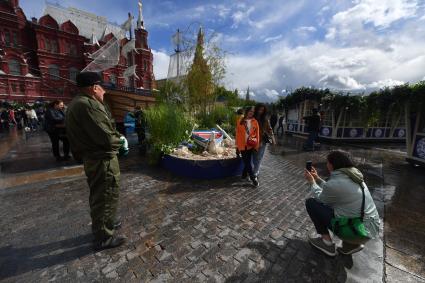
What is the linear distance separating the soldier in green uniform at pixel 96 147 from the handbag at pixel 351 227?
252 cm

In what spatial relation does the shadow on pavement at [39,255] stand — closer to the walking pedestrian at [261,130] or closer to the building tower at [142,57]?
the walking pedestrian at [261,130]

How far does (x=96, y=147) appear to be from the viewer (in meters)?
2.16

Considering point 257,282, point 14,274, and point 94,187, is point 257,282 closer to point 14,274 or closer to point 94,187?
point 94,187

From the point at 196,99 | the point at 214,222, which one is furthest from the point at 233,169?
the point at 196,99

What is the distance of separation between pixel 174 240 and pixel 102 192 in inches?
43.2

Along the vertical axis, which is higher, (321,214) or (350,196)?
(350,196)

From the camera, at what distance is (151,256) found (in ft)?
7.60

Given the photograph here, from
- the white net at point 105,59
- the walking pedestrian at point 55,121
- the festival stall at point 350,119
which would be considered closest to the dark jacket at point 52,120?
the walking pedestrian at point 55,121

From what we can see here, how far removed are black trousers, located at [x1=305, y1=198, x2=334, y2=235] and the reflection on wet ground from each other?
0.73m

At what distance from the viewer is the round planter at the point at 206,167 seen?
15.8 feet

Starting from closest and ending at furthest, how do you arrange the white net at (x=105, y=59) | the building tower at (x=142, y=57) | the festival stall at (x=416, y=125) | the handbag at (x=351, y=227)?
the handbag at (x=351, y=227), the festival stall at (x=416, y=125), the white net at (x=105, y=59), the building tower at (x=142, y=57)

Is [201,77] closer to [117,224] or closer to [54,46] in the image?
[117,224]

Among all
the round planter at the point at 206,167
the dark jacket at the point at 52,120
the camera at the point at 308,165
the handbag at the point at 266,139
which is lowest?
the round planter at the point at 206,167

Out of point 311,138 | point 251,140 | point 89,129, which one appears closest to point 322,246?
point 251,140
